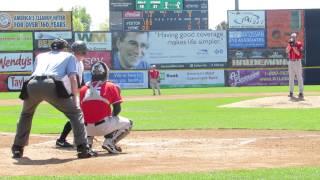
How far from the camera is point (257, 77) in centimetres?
4641

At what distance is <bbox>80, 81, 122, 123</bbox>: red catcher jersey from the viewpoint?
359 inches

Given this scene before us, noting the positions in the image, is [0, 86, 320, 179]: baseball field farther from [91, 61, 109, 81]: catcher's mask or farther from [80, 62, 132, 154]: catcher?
[91, 61, 109, 81]: catcher's mask

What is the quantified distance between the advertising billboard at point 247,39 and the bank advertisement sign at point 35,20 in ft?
38.7

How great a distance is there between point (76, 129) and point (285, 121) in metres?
7.42

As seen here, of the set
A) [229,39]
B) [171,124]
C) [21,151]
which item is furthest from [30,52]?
[21,151]

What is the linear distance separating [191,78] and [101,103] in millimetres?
36891

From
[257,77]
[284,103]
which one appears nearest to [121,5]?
[257,77]

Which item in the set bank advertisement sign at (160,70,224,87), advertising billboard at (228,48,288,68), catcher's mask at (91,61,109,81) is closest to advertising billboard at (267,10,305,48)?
advertising billboard at (228,48,288,68)

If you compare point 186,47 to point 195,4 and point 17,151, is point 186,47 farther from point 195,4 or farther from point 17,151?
point 17,151

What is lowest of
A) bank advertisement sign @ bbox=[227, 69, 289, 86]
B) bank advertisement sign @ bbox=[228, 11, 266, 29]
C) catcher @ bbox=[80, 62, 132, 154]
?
bank advertisement sign @ bbox=[227, 69, 289, 86]

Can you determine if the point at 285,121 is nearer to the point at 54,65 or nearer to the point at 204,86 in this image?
the point at 54,65

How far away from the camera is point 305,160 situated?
8.09m

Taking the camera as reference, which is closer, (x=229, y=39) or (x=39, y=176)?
(x=39, y=176)

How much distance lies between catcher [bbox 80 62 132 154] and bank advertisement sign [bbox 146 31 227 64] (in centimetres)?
3633
